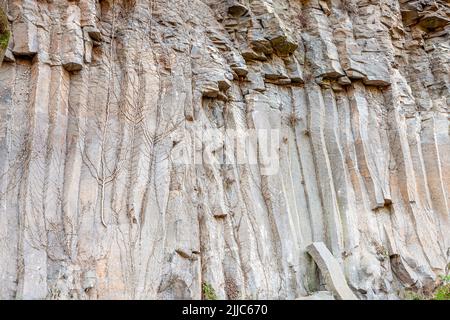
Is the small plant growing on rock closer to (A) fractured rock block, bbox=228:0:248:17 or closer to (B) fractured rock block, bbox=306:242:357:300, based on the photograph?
(B) fractured rock block, bbox=306:242:357:300

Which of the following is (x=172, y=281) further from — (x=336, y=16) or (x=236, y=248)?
(x=336, y=16)

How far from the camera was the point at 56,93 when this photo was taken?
9672 mm

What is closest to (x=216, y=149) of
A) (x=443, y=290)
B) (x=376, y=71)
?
(x=376, y=71)

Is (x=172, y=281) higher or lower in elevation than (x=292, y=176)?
lower

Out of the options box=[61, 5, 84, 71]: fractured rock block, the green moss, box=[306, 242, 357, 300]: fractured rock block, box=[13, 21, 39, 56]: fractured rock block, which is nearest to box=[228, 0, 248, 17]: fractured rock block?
box=[61, 5, 84, 71]: fractured rock block

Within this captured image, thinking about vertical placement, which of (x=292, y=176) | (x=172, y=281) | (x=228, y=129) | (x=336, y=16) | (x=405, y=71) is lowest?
(x=172, y=281)

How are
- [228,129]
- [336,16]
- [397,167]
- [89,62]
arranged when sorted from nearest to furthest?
[89,62], [228,129], [397,167], [336,16]

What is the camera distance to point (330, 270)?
10125mm

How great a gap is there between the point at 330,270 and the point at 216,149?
3.36 metres

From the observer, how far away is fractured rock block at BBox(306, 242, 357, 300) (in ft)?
32.0

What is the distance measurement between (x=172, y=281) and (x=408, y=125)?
761 centimetres

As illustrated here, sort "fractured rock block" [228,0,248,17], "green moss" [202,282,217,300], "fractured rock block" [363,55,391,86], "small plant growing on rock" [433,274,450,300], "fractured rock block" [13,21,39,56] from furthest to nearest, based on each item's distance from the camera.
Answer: "fractured rock block" [363,55,391,86]
"fractured rock block" [228,0,248,17]
"small plant growing on rock" [433,274,450,300]
"fractured rock block" [13,21,39,56]
"green moss" [202,282,217,300]

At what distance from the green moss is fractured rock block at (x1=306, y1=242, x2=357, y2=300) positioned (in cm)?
228

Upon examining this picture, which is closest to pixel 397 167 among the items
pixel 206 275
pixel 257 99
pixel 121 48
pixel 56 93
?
pixel 257 99
